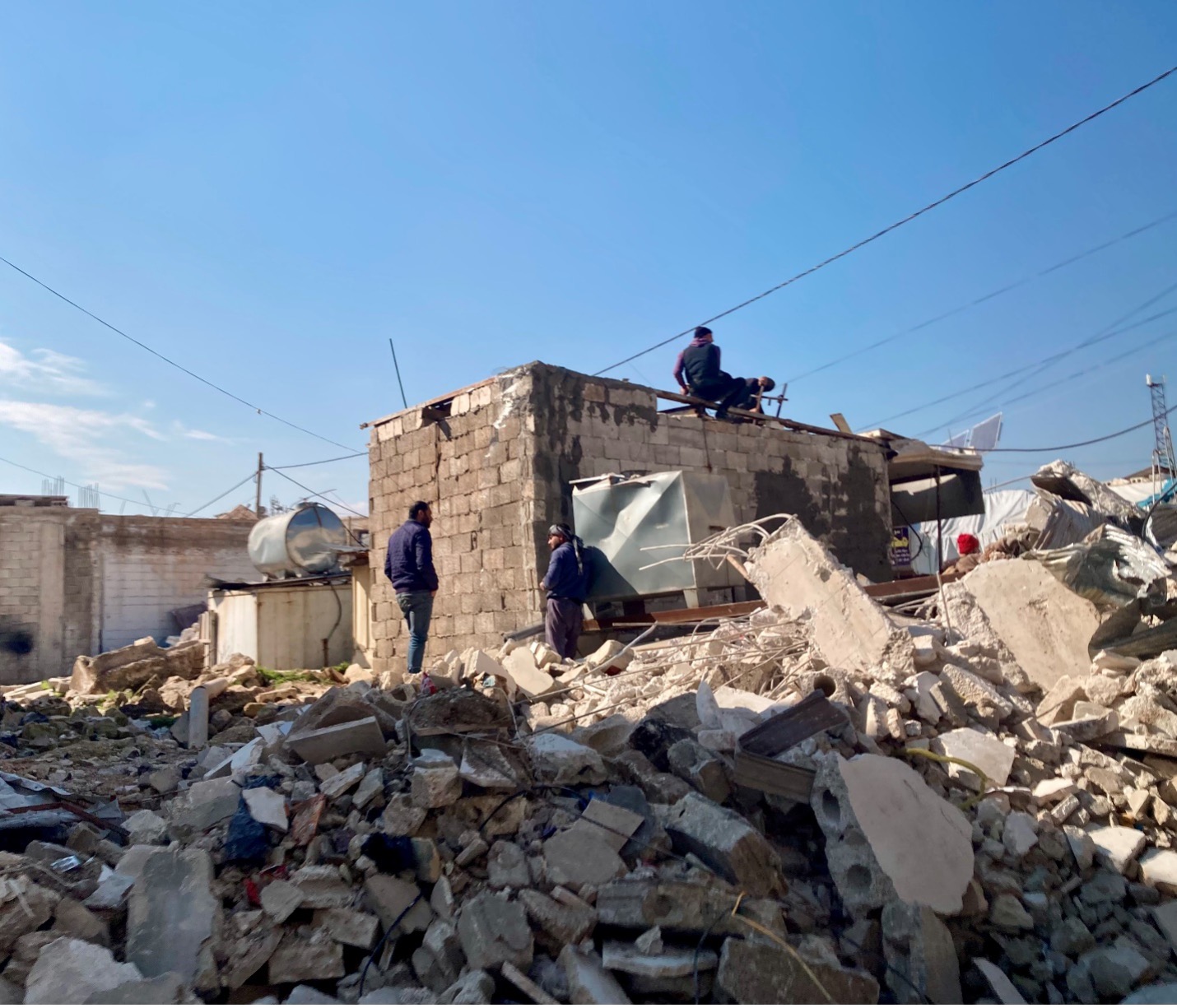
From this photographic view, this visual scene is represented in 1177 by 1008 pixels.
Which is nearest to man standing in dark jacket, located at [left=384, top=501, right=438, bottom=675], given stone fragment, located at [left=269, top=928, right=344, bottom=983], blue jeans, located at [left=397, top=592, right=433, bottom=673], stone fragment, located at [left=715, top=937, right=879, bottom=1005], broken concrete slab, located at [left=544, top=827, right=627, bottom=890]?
blue jeans, located at [left=397, top=592, right=433, bottom=673]

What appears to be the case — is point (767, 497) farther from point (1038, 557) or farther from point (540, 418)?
point (1038, 557)

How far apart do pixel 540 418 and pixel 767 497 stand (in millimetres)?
3502

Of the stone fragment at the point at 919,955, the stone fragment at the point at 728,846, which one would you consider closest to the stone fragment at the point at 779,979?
the stone fragment at the point at 919,955

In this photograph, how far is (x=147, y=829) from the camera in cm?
362

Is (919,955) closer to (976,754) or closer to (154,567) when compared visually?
(976,754)

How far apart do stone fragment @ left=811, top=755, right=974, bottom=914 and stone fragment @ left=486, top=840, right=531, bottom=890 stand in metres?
1.20

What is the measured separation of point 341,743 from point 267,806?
518mm

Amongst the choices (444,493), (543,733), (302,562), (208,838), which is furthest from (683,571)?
(302,562)

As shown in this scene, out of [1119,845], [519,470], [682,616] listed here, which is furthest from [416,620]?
[1119,845]

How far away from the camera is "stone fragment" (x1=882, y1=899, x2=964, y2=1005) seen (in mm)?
2908

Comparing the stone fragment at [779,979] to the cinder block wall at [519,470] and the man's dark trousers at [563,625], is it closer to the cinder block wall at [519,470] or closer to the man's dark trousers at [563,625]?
the man's dark trousers at [563,625]

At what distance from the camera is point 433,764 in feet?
11.3

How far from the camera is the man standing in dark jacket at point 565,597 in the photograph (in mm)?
7688

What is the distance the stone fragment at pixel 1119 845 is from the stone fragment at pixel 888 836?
0.60 metres
